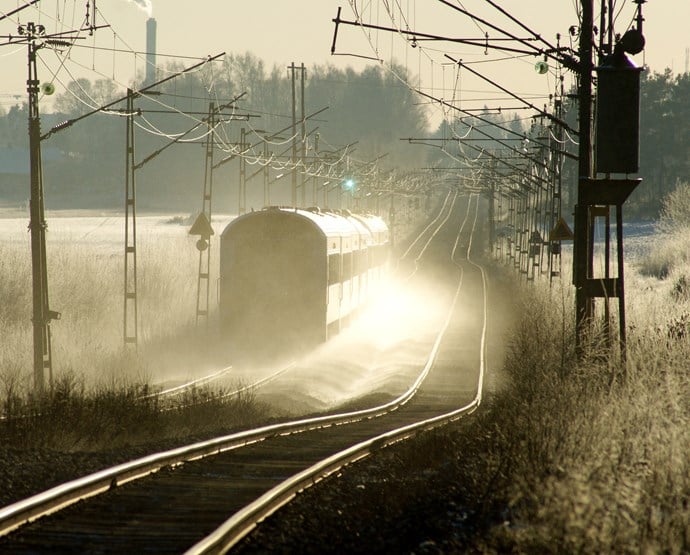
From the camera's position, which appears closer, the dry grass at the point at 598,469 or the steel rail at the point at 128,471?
the dry grass at the point at 598,469

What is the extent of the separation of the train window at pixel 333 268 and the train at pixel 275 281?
3 cm

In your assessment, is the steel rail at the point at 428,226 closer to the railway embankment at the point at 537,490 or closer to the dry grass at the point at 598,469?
the railway embankment at the point at 537,490

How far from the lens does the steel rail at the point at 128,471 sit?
8.71 metres

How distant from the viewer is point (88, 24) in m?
18.5

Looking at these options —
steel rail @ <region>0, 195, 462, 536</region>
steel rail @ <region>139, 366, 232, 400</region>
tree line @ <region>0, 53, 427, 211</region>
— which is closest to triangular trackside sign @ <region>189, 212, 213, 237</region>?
steel rail @ <region>139, 366, 232, 400</region>

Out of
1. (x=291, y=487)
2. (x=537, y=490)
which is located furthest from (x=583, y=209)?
(x=537, y=490)

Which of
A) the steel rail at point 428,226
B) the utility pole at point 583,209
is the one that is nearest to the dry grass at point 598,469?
the utility pole at point 583,209

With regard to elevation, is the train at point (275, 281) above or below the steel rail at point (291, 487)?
above

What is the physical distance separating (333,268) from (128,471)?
16.9 m

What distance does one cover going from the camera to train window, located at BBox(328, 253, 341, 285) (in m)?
26.7

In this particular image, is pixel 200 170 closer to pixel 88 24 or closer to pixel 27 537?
pixel 88 24

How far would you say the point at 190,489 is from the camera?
1042 centimetres

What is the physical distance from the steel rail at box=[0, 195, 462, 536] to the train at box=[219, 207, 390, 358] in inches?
345

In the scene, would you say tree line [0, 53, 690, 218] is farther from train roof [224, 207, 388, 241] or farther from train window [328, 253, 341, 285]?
train window [328, 253, 341, 285]
